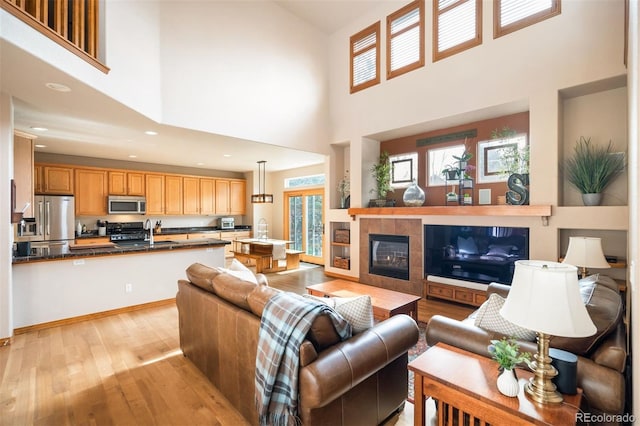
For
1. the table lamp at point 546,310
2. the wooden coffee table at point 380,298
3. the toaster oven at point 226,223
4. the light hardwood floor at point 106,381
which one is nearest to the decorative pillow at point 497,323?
the table lamp at point 546,310

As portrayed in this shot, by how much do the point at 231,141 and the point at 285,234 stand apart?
4480 millimetres

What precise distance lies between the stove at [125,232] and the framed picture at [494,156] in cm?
746

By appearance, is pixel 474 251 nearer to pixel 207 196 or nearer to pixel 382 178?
pixel 382 178

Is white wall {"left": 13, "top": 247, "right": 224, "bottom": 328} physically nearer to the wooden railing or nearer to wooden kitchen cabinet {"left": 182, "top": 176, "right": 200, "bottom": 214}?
the wooden railing

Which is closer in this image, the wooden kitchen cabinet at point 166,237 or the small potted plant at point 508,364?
the small potted plant at point 508,364

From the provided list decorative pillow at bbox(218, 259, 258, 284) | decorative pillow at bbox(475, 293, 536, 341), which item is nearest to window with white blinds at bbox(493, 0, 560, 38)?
decorative pillow at bbox(475, 293, 536, 341)

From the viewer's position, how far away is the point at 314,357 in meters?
1.58

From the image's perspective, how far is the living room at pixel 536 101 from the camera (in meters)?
3.44

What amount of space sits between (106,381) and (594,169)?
544 cm

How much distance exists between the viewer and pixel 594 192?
3570mm

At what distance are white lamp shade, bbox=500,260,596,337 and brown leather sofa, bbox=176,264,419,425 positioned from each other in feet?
2.65

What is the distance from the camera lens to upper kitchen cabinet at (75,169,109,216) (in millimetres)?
6680

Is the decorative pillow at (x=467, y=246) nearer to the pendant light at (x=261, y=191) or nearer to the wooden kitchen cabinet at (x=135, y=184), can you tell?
the pendant light at (x=261, y=191)

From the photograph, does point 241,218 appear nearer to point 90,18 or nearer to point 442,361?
point 90,18
